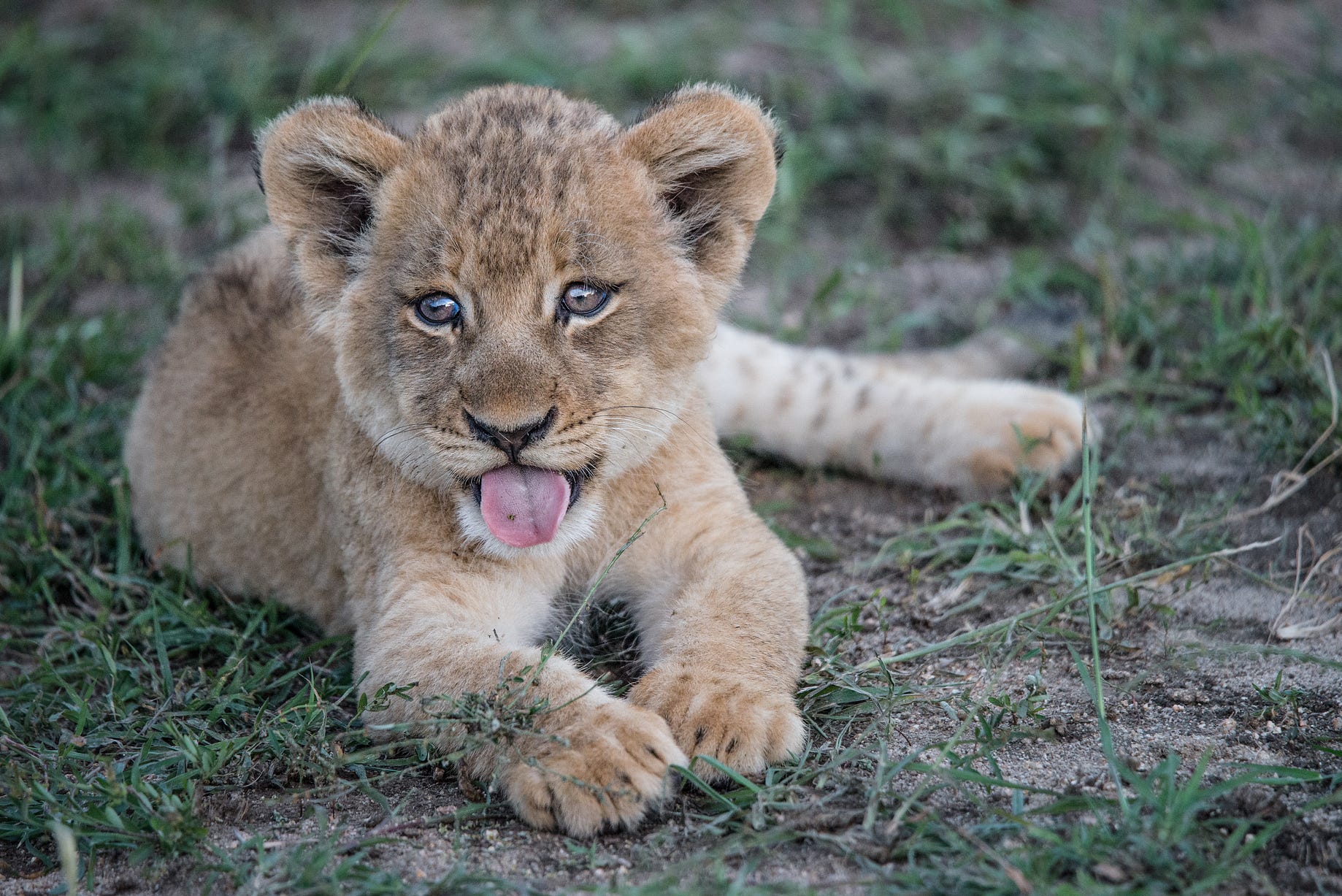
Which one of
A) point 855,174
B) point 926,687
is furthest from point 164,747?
point 855,174

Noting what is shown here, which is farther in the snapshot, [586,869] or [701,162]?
[701,162]

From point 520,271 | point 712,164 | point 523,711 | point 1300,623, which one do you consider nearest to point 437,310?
point 520,271

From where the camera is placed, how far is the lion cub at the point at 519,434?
2787 millimetres

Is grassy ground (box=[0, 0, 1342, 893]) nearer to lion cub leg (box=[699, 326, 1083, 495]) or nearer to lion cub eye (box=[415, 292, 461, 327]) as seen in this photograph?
lion cub leg (box=[699, 326, 1083, 495])

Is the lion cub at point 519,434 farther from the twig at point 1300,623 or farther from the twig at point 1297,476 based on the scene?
the twig at point 1297,476

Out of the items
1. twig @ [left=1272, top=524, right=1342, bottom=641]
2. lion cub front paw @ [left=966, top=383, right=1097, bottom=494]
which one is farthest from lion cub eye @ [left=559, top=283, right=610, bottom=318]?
twig @ [left=1272, top=524, right=1342, bottom=641]

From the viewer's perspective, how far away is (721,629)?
2.99 m

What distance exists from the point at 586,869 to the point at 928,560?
1.67m

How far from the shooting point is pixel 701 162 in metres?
3.23

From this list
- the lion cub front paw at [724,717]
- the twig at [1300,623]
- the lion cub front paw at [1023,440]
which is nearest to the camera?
the lion cub front paw at [724,717]

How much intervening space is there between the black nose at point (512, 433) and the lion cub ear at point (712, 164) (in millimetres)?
707

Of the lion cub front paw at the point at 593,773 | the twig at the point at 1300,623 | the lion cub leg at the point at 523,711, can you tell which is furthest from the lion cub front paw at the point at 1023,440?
the lion cub front paw at the point at 593,773

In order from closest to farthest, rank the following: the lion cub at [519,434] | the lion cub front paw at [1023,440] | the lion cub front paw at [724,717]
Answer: the lion cub front paw at [724,717] → the lion cub at [519,434] → the lion cub front paw at [1023,440]

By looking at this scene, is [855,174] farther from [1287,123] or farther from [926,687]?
[926,687]
